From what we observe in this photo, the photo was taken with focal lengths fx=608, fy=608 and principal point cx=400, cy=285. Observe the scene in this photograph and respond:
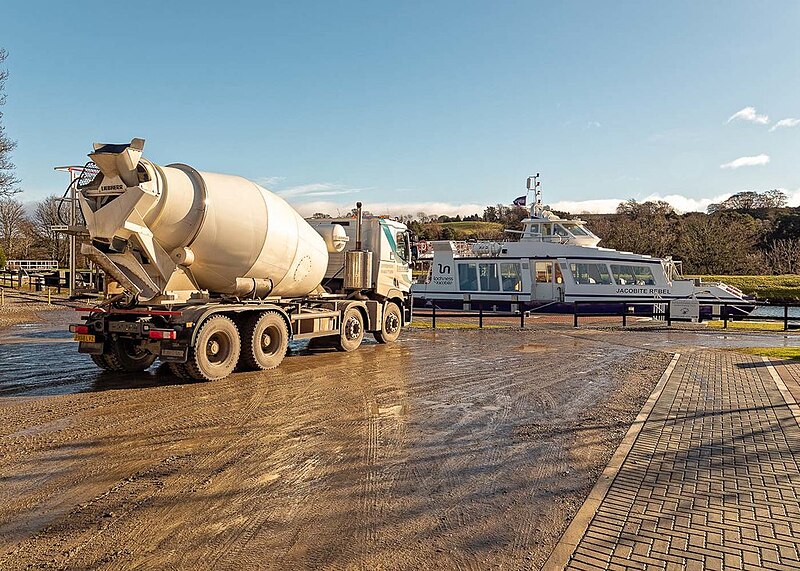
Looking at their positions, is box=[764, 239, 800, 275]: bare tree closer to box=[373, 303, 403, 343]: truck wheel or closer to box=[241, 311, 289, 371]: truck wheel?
box=[373, 303, 403, 343]: truck wheel

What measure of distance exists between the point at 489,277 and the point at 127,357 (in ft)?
70.4

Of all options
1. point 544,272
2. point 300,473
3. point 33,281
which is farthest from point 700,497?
point 33,281

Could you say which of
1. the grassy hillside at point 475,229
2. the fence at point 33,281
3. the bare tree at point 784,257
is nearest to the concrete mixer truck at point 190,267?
the fence at point 33,281

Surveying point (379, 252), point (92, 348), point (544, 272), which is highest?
point (379, 252)

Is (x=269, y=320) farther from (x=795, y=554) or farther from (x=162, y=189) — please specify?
(x=795, y=554)

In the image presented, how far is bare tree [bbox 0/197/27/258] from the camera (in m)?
57.4

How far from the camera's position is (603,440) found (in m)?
7.04

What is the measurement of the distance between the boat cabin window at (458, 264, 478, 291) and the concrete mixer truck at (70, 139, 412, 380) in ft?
58.5

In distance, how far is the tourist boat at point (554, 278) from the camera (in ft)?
93.4

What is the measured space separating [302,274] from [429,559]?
9529 millimetres

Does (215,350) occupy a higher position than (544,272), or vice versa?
(544,272)

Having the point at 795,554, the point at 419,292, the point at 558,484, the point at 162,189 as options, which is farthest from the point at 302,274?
the point at 419,292

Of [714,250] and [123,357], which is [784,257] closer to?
[714,250]

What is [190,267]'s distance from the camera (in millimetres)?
10547
